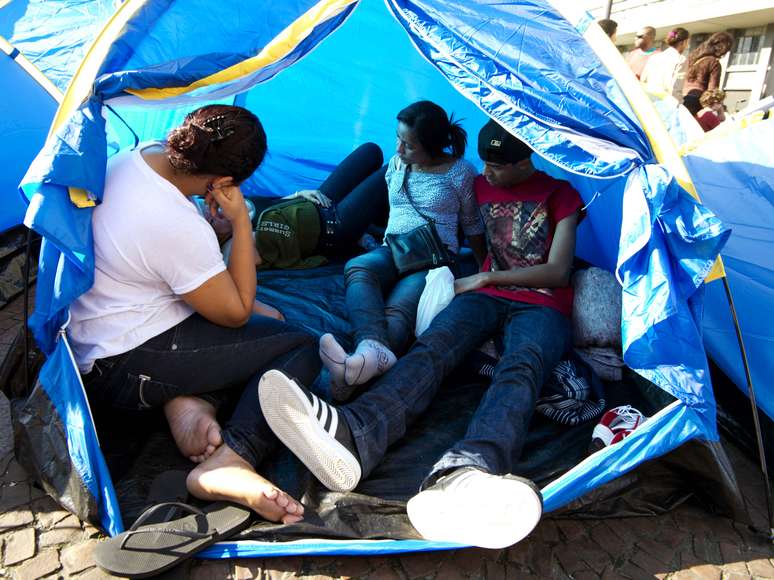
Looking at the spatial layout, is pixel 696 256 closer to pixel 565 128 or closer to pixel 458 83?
pixel 565 128

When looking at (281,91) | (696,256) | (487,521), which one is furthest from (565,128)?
(281,91)

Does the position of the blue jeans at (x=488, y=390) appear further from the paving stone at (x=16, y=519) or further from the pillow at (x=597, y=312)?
the paving stone at (x=16, y=519)

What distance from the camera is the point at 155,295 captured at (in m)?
1.86

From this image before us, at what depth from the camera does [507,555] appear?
5.99 feet

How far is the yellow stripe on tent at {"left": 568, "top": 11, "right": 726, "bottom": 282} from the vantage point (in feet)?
6.22

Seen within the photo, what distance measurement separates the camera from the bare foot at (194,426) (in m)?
1.88

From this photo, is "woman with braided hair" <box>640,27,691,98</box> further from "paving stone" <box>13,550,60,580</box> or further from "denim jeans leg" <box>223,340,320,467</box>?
"paving stone" <box>13,550,60,580</box>

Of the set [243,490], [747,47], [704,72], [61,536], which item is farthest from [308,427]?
[747,47]

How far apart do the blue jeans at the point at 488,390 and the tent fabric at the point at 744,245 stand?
2.07 feet

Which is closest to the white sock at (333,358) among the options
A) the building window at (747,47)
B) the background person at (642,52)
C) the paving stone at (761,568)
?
the paving stone at (761,568)

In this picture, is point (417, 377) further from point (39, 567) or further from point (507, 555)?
point (39, 567)

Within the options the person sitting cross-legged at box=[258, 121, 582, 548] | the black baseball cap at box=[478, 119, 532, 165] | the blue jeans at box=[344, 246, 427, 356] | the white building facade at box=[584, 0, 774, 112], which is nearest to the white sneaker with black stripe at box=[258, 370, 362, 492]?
the person sitting cross-legged at box=[258, 121, 582, 548]

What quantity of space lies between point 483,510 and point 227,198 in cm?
110

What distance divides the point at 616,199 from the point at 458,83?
124 centimetres
